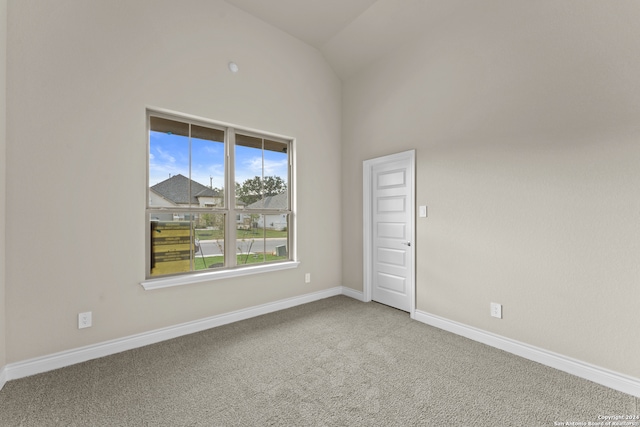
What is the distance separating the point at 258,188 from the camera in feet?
11.6

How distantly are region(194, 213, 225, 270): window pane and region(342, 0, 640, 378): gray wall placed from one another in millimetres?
2322

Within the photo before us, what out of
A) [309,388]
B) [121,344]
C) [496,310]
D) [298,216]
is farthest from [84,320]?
[496,310]

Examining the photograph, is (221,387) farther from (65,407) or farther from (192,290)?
(192,290)

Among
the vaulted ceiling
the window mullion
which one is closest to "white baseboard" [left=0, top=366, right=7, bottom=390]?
the window mullion

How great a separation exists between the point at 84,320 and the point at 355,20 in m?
4.20

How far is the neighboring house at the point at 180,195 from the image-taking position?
111 inches

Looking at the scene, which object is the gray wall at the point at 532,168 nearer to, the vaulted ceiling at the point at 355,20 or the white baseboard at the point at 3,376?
the vaulted ceiling at the point at 355,20

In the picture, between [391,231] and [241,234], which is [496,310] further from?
[241,234]

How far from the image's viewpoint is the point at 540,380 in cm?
209

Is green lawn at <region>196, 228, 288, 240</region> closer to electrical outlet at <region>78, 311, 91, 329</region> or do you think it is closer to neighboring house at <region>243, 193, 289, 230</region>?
neighboring house at <region>243, 193, 289, 230</region>

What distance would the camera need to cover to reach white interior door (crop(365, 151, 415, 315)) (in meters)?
3.41

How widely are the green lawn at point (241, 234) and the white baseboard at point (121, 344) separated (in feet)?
2.81

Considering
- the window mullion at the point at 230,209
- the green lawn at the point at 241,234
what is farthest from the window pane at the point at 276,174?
the window mullion at the point at 230,209

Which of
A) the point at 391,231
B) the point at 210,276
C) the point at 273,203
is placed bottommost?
the point at 210,276
